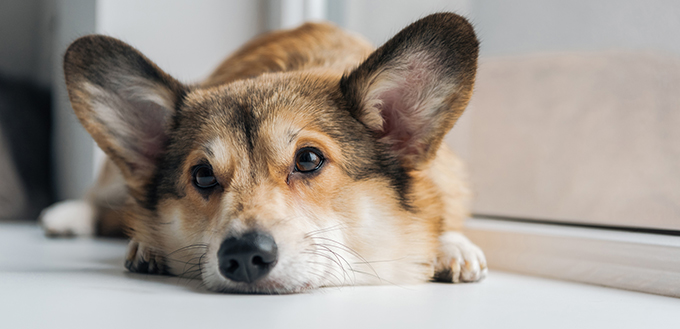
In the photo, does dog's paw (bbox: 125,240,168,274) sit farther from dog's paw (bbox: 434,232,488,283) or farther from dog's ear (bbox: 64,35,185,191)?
dog's paw (bbox: 434,232,488,283)

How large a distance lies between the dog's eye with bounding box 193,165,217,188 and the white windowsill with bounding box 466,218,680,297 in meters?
1.13

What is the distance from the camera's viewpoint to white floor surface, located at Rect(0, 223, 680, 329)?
107cm

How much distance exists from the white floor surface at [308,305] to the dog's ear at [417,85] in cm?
45

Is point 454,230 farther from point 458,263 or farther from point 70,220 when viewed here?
point 70,220

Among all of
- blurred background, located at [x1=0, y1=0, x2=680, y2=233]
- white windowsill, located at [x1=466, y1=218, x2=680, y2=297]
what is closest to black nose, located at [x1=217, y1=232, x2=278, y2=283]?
blurred background, located at [x1=0, y1=0, x2=680, y2=233]

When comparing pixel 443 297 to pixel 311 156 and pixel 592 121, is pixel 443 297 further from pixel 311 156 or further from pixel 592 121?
pixel 592 121

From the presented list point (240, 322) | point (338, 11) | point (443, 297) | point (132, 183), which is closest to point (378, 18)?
point (338, 11)

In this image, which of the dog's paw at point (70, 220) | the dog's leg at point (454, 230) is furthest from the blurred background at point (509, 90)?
the dog's paw at point (70, 220)

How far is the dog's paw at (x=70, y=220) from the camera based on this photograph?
2.63 metres

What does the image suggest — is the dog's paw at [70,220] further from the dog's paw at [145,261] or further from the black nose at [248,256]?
the black nose at [248,256]

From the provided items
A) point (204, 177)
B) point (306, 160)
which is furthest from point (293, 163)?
point (204, 177)

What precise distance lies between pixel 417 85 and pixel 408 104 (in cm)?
6

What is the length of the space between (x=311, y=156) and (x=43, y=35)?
277 cm

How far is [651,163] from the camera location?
1.99m
